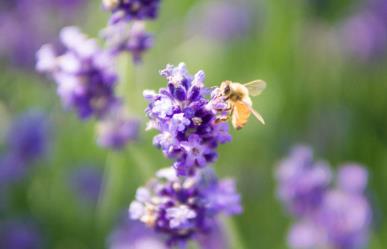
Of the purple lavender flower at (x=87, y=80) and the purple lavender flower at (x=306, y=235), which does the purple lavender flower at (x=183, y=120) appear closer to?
the purple lavender flower at (x=87, y=80)

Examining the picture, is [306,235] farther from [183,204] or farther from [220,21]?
[220,21]

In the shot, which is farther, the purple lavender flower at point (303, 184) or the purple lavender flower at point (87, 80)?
the purple lavender flower at point (303, 184)

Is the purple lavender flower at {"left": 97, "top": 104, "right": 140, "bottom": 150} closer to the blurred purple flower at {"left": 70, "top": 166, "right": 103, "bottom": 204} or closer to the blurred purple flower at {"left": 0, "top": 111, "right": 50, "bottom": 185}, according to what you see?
the blurred purple flower at {"left": 0, "top": 111, "right": 50, "bottom": 185}

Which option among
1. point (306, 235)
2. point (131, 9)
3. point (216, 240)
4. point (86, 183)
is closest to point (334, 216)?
point (306, 235)

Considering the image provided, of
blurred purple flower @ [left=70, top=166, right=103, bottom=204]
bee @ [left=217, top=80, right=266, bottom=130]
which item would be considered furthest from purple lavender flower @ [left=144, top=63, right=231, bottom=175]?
blurred purple flower @ [left=70, top=166, right=103, bottom=204]

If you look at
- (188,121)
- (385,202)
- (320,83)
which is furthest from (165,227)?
(320,83)

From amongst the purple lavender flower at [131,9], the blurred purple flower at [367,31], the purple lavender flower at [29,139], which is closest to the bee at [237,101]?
the purple lavender flower at [131,9]

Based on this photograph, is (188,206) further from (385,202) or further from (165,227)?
(385,202)
